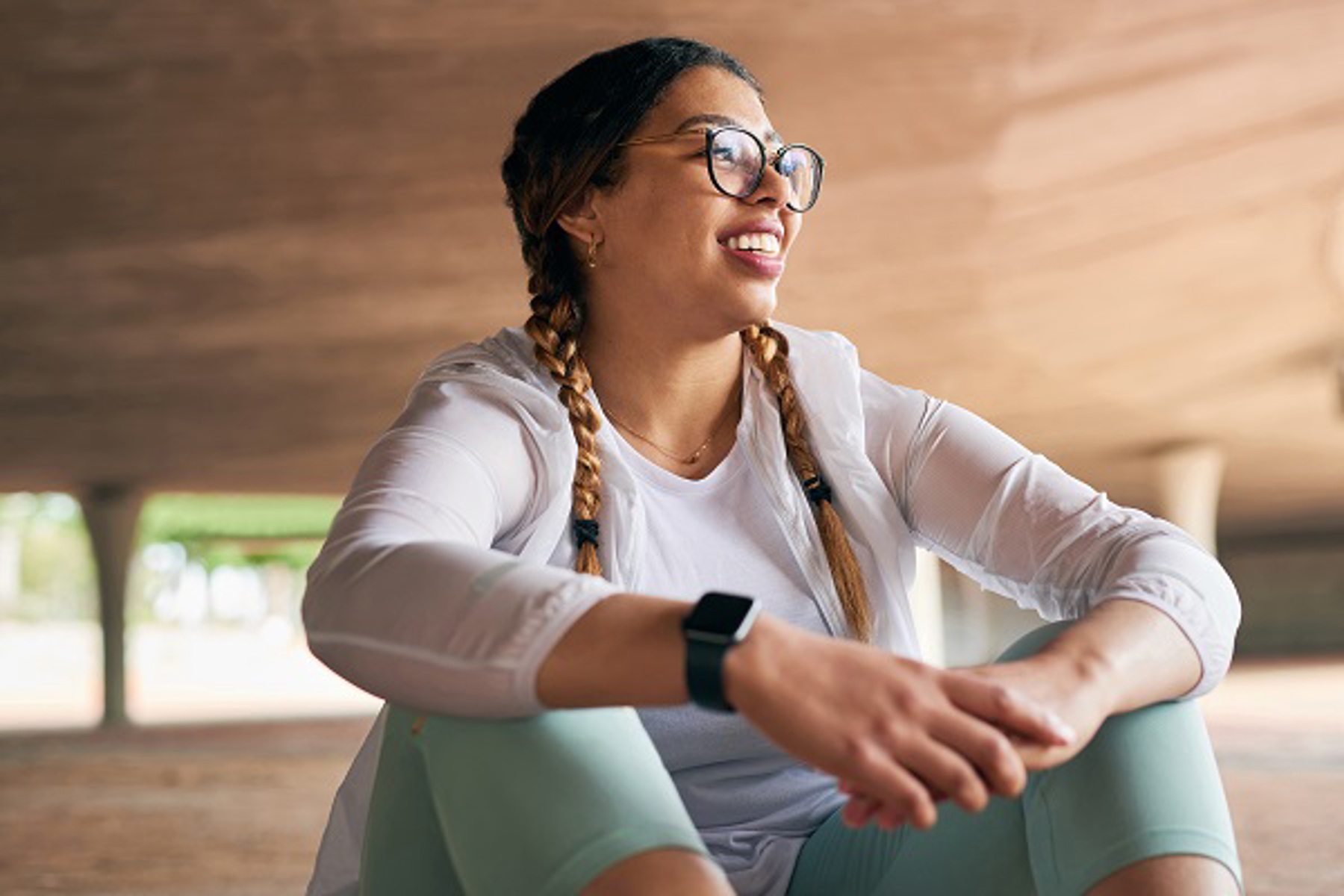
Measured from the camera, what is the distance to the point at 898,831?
1475mm

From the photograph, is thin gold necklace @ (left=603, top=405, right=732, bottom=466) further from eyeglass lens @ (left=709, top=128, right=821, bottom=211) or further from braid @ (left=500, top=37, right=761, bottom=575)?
eyeglass lens @ (left=709, top=128, right=821, bottom=211)

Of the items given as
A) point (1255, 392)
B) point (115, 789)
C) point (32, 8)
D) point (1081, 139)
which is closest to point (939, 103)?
point (1081, 139)

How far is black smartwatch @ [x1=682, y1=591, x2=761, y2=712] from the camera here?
1.22 metres

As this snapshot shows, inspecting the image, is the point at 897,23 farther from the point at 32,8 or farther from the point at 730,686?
the point at 730,686

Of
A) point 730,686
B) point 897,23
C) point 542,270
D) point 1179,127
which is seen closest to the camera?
point 730,686

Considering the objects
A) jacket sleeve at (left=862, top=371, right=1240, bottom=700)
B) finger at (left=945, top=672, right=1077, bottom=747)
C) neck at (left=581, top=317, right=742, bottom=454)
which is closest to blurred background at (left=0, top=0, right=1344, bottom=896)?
jacket sleeve at (left=862, top=371, right=1240, bottom=700)

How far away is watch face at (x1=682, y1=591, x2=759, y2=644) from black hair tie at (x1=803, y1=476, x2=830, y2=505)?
19.6 inches

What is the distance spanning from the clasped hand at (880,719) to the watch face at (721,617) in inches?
0.5

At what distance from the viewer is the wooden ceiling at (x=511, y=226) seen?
705 cm

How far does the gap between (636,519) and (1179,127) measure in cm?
723

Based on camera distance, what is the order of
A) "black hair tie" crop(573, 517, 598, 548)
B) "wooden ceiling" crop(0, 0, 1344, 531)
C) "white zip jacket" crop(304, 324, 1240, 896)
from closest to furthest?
"white zip jacket" crop(304, 324, 1240, 896) < "black hair tie" crop(573, 517, 598, 548) < "wooden ceiling" crop(0, 0, 1344, 531)

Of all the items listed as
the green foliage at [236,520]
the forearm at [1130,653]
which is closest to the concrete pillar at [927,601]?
the green foliage at [236,520]

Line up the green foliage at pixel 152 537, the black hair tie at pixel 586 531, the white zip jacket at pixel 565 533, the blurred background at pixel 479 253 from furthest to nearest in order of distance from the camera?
1. the green foliage at pixel 152 537
2. the blurred background at pixel 479 253
3. the black hair tie at pixel 586 531
4. the white zip jacket at pixel 565 533

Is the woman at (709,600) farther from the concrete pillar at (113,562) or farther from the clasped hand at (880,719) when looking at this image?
the concrete pillar at (113,562)
